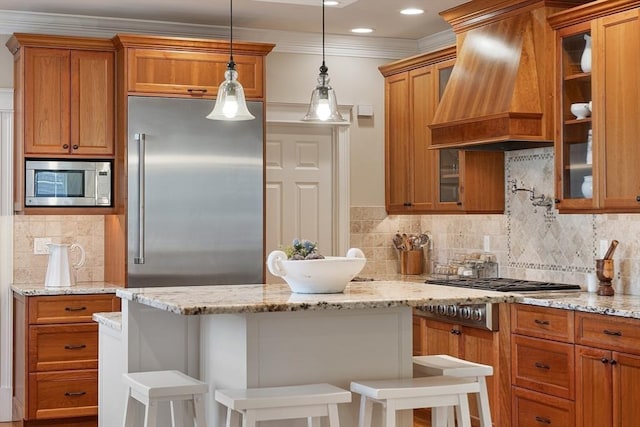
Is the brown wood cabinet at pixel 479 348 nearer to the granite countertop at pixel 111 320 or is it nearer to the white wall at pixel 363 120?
the white wall at pixel 363 120

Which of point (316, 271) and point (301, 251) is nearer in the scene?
point (316, 271)

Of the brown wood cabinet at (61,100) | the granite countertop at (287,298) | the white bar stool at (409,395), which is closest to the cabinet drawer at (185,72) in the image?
the brown wood cabinet at (61,100)

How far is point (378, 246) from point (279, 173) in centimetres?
94

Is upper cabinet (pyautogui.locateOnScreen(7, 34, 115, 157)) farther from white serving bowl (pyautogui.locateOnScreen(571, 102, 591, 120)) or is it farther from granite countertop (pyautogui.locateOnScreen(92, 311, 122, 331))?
white serving bowl (pyautogui.locateOnScreen(571, 102, 591, 120))

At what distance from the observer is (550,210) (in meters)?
5.83

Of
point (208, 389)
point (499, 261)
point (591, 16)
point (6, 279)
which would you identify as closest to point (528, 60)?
point (591, 16)

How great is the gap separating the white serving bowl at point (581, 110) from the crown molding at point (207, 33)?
2.13m

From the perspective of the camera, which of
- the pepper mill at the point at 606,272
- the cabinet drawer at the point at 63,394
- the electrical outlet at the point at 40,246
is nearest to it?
the pepper mill at the point at 606,272

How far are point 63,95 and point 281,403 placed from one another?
135 inches

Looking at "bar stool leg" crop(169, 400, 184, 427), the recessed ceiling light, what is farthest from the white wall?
"bar stool leg" crop(169, 400, 184, 427)

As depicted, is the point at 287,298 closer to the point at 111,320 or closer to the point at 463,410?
the point at 463,410

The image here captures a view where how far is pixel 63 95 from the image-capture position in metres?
6.13

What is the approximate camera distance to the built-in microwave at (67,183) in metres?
6.08

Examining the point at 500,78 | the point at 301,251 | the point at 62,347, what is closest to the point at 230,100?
the point at 301,251
